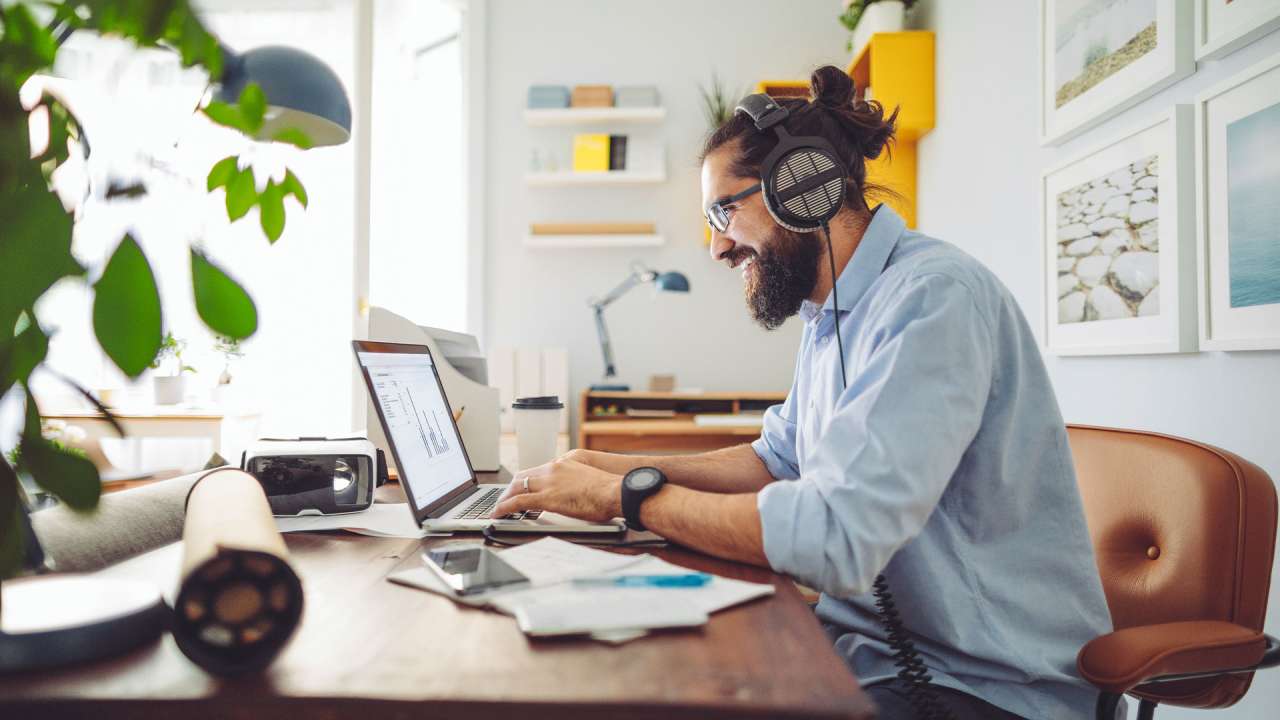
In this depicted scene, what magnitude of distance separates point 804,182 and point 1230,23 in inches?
37.5

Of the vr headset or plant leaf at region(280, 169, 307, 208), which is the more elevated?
plant leaf at region(280, 169, 307, 208)

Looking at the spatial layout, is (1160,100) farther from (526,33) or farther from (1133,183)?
(526,33)

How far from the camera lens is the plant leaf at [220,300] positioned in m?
0.33

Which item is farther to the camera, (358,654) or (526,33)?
(526,33)

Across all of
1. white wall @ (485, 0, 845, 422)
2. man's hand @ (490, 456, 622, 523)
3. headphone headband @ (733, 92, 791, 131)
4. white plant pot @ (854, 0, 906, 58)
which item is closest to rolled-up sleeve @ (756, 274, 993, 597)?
man's hand @ (490, 456, 622, 523)

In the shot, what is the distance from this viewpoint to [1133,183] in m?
1.72

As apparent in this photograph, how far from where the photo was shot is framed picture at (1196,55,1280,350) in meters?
1.32

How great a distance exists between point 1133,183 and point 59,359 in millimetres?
1983

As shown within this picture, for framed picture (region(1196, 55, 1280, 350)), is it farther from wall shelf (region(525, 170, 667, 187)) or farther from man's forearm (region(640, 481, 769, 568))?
wall shelf (region(525, 170, 667, 187))

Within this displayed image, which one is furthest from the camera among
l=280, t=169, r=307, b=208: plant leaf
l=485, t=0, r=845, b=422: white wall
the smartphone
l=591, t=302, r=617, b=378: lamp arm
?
l=485, t=0, r=845, b=422: white wall

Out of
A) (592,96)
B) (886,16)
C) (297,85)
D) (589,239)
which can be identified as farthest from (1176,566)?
(592,96)

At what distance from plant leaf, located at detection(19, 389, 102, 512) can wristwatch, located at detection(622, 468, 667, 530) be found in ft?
2.19

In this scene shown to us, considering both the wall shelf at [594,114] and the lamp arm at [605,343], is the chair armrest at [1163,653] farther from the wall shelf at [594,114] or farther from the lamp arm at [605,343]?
the wall shelf at [594,114]

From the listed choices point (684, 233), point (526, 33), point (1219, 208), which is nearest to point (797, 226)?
point (1219, 208)
